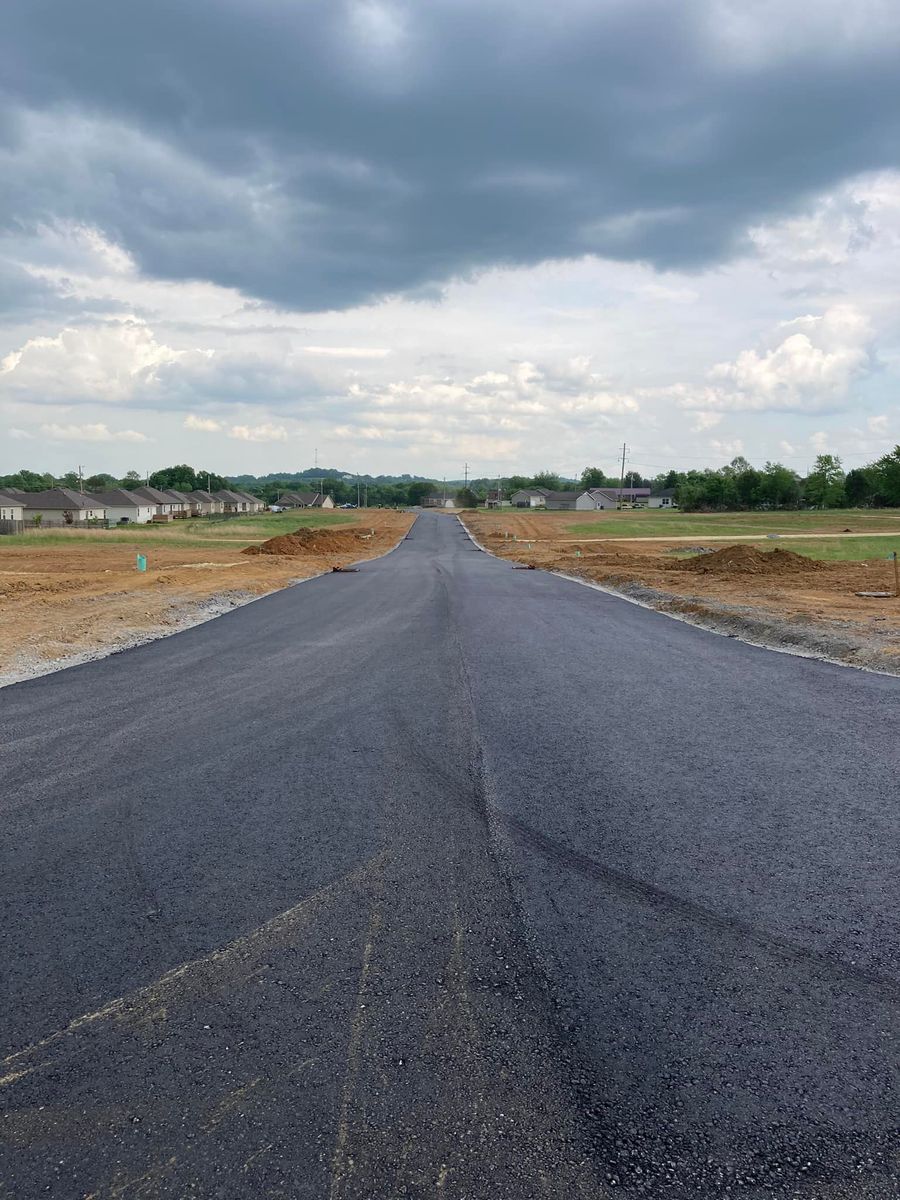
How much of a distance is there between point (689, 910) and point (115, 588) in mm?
21920

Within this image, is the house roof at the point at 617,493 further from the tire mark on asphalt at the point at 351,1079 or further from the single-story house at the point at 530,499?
the tire mark on asphalt at the point at 351,1079

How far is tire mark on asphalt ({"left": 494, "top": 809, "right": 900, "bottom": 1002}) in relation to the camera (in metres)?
3.99

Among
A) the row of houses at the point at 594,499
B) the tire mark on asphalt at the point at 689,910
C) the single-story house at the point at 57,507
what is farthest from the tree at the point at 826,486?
the tire mark on asphalt at the point at 689,910

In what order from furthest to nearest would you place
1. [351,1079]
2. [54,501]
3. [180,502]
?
[180,502] < [54,501] < [351,1079]

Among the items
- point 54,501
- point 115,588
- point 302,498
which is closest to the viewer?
point 115,588

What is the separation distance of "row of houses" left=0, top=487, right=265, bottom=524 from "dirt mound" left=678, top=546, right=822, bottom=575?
5803cm

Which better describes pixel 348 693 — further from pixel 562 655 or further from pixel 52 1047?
pixel 52 1047

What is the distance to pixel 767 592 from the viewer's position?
22578mm

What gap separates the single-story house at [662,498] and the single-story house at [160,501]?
9294 cm

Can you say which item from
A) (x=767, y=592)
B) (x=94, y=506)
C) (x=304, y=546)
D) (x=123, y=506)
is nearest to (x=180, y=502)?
(x=123, y=506)

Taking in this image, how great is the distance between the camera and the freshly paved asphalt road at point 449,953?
2.88m

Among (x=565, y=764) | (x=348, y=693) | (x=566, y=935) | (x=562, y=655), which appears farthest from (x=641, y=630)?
(x=566, y=935)

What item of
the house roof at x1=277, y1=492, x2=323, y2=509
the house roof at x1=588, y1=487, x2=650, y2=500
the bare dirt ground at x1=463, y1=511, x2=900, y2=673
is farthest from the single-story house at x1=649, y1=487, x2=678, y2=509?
the bare dirt ground at x1=463, y1=511, x2=900, y2=673

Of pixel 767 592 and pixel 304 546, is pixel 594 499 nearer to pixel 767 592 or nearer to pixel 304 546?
pixel 304 546
